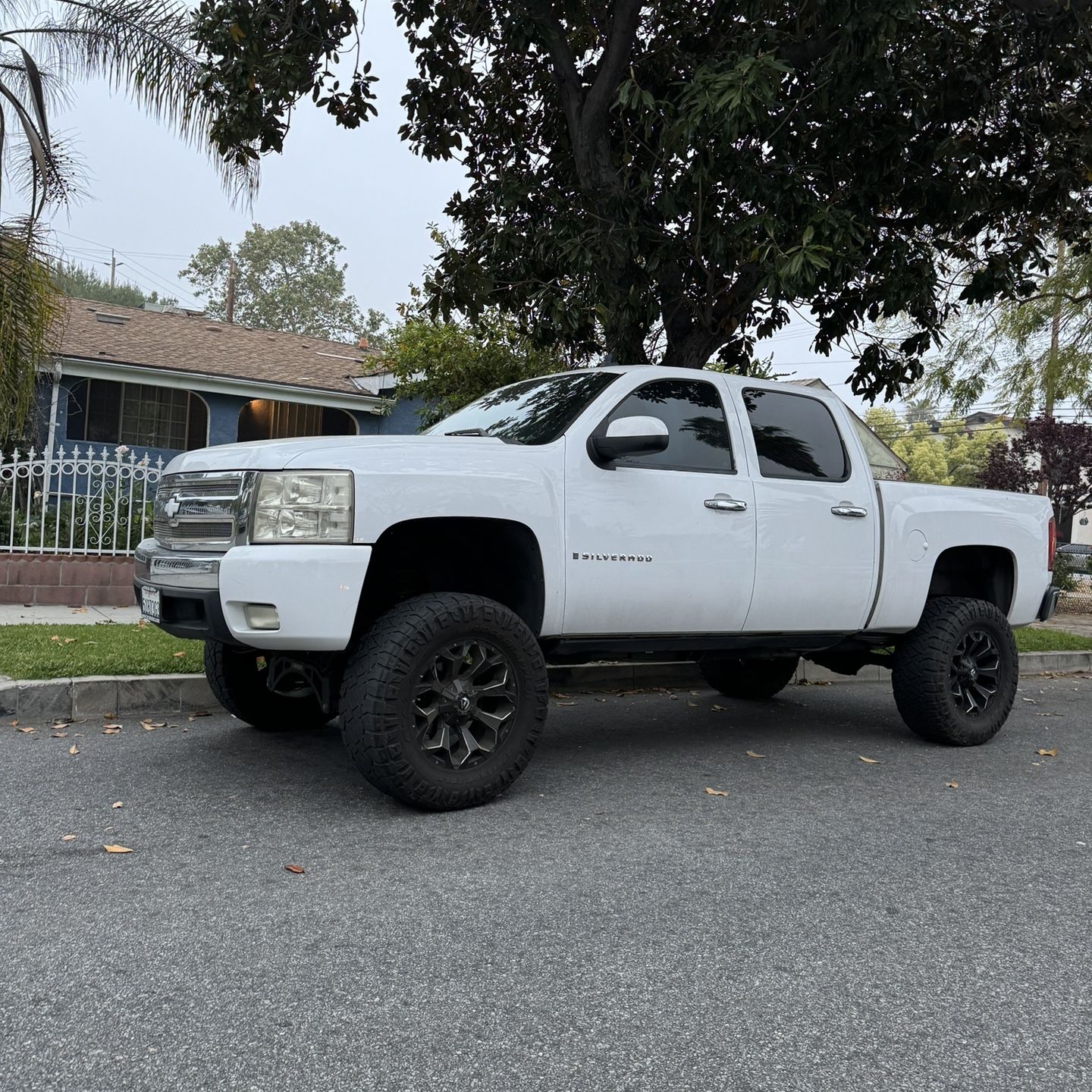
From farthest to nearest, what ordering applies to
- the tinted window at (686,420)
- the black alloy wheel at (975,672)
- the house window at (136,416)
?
1. the house window at (136,416)
2. the black alloy wheel at (975,672)
3. the tinted window at (686,420)

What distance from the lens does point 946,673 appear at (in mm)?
5984

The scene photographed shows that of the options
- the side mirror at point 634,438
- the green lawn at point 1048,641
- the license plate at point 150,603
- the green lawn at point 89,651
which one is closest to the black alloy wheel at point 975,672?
the side mirror at point 634,438

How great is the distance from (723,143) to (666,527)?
2.88 m

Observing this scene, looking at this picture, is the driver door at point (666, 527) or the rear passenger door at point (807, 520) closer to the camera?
the driver door at point (666, 527)

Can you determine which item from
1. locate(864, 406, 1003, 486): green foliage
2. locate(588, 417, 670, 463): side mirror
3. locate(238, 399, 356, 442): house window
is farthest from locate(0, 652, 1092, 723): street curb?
locate(864, 406, 1003, 486): green foliage

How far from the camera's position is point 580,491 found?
483cm

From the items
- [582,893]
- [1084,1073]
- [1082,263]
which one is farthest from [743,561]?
[1082,263]

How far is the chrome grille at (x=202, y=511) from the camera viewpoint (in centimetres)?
432

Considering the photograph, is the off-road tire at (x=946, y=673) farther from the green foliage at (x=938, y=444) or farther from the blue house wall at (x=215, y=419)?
the green foliage at (x=938, y=444)

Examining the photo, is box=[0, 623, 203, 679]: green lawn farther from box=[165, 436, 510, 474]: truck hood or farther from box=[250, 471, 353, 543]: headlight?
box=[250, 471, 353, 543]: headlight

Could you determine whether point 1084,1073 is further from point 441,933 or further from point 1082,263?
point 1082,263

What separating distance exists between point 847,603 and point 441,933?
3406 mm

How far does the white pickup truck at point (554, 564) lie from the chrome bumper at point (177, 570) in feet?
0.05

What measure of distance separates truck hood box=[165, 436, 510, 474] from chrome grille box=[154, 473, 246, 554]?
54 mm
